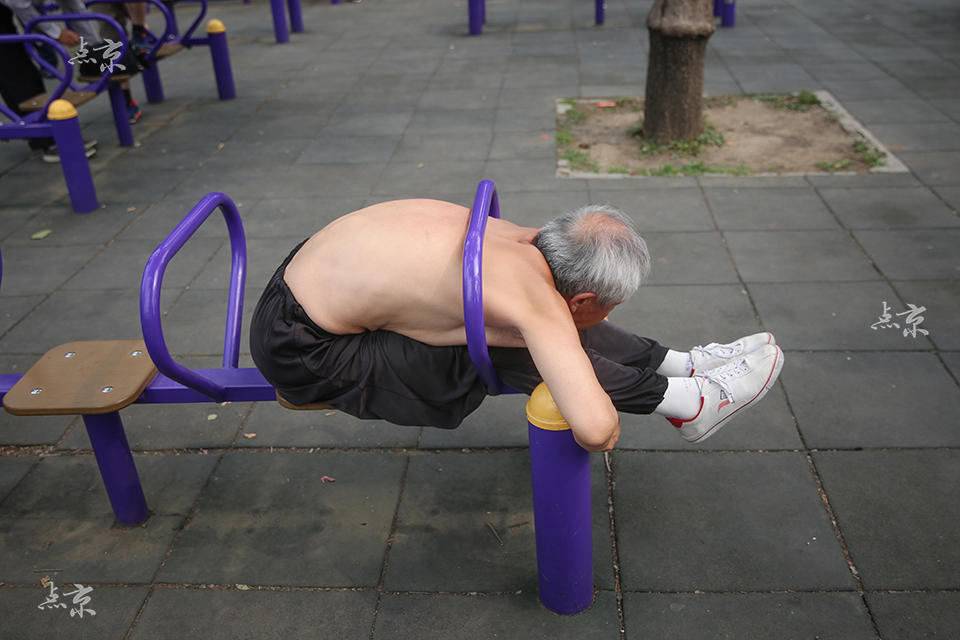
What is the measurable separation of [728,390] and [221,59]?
647cm

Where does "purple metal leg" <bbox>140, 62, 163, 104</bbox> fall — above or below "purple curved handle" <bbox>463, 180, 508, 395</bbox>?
below

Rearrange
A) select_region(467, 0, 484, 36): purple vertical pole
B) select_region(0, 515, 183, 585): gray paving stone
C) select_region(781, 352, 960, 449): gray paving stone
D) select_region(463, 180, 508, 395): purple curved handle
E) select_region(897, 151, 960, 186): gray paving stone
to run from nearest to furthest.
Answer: select_region(463, 180, 508, 395): purple curved handle → select_region(0, 515, 183, 585): gray paving stone → select_region(781, 352, 960, 449): gray paving stone → select_region(897, 151, 960, 186): gray paving stone → select_region(467, 0, 484, 36): purple vertical pole

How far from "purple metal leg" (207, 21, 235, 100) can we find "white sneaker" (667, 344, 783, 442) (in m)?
6.30

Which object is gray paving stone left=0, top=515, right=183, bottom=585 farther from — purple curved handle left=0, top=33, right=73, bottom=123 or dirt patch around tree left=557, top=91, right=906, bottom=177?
dirt patch around tree left=557, top=91, right=906, bottom=177

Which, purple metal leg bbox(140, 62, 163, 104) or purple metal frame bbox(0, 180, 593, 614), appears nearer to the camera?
purple metal frame bbox(0, 180, 593, 614)

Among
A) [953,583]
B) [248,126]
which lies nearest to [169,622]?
[953,583]

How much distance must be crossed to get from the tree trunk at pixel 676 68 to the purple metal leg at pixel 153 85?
15.1 feet

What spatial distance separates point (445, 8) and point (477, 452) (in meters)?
9.90

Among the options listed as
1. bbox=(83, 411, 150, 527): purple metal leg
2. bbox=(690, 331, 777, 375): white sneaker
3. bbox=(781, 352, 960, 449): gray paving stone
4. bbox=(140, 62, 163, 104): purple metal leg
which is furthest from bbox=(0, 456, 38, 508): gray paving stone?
bbox=(140, 62, 163, 104): purple metal leg

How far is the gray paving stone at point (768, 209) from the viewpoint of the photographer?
4480 mm

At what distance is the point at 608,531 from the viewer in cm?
248

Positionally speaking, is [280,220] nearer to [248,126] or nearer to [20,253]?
[20,253]

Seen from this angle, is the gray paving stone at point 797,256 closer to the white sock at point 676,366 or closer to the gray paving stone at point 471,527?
the white sock at point 676,366

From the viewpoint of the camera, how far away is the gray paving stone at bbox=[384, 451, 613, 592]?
235 cm
